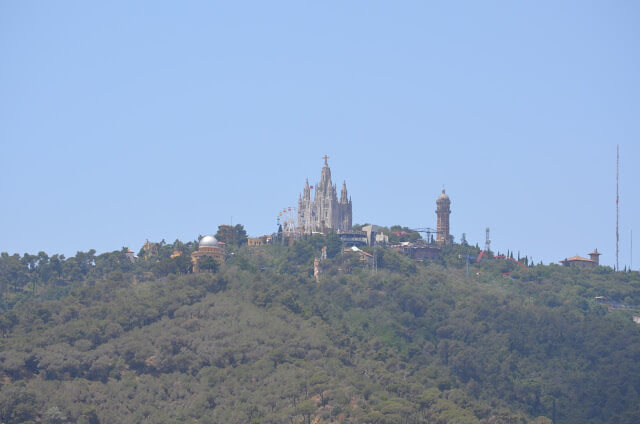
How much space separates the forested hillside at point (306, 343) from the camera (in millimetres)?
89438

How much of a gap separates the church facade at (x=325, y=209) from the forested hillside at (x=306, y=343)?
10.3 m

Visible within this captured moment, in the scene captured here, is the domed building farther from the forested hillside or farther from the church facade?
the church facade

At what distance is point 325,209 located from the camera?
154625 millimetres

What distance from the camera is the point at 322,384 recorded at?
299 ft

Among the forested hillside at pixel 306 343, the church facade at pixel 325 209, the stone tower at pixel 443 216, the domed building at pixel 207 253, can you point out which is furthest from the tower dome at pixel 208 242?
the stone tower at pixel 443 216

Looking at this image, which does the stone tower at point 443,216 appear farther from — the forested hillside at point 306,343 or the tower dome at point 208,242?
the tower dome at point 208,242

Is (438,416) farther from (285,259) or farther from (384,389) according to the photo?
(285,259)

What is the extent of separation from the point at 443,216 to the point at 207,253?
42.6 m

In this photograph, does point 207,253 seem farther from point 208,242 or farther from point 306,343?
point 306,343

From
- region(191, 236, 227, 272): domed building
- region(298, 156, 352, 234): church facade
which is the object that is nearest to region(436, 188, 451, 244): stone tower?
region(298, 156, 352, 234): church facade

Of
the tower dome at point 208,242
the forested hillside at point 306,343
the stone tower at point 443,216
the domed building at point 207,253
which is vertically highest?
the stone tower at point 443,216

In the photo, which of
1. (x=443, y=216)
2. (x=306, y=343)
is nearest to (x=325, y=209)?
(x=443, y=216)

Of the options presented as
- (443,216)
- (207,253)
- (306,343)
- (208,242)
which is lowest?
(306,343)

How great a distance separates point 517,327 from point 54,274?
52.1m
